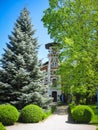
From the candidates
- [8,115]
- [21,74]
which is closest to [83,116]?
[8,115]

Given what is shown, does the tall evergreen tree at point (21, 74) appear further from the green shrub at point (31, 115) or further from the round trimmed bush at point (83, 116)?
the round trimmed bush at point (83, 116)

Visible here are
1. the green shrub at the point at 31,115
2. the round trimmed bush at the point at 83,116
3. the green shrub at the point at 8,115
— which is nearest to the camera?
the green shrub at the point at 8,115

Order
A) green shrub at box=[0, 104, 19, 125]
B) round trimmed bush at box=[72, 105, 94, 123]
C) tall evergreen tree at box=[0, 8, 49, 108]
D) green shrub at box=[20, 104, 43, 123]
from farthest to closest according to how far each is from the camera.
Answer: tall evergreen tree at box=[0, 8, 49, 108], round trimmed bush at box=[72, 105, 94, 123], green shrub at box=[20, 104, 43, 123], green shrub at box=[0, 104, 19, 125]

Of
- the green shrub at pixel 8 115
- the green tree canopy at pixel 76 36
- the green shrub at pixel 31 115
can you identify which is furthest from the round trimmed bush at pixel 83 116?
the green shrub at pixel 8 115

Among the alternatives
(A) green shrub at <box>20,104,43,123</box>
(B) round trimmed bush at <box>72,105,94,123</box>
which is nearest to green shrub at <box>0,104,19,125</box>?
(A) green shrub at <box>20,104,43,123</box>

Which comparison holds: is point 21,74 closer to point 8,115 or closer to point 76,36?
point 8,115

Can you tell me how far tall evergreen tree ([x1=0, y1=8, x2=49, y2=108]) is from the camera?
21578mm

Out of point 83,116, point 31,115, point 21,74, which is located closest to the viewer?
point 31,115

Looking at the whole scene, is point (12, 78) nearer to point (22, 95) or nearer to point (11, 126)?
point (22, 95)

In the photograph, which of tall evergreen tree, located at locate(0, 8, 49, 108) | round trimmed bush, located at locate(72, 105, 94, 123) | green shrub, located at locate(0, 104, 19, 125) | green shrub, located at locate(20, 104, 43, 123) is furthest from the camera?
tall evergreen tree, located at locate(0, 8, 49, 108)

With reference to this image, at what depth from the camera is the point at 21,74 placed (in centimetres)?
2159

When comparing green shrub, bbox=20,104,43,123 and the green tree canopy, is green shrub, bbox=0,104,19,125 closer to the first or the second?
green shrub, bbox=20,104,43,123

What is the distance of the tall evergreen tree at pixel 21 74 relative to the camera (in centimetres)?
2158

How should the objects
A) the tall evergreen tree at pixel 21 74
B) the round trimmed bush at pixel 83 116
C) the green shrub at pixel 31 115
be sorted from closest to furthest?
the green shrub at pixel 31 115 < the round trimmed bush at pixel 83 116 < the tall evergreen tree at pixel 21 74
